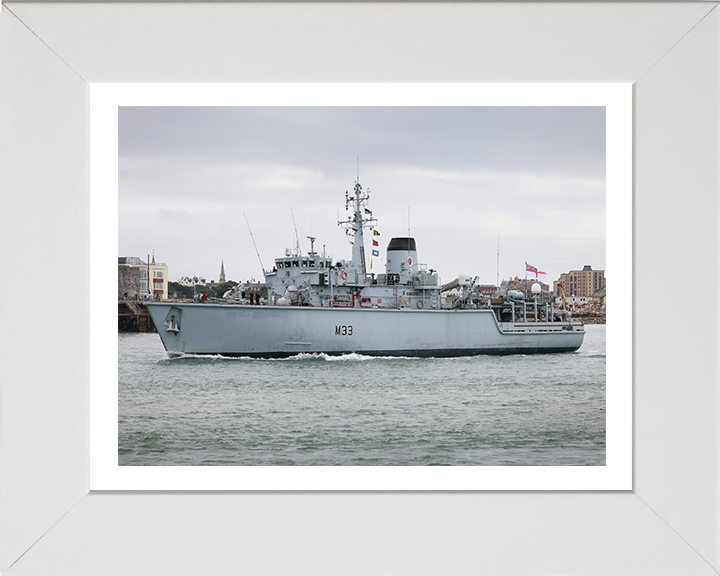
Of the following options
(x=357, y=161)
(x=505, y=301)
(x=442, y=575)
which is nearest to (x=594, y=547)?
(x=442, y=575)

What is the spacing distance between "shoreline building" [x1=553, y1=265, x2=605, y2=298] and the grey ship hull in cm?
1172

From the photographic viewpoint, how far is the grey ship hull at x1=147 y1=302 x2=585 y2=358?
12.7 meters

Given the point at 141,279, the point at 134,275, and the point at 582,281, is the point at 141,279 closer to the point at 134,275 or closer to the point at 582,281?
the point at 134,275

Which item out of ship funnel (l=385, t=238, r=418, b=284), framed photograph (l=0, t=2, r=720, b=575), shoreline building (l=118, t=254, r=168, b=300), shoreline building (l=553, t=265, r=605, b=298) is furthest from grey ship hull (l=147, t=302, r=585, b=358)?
shoreline building (l=553, t=265, r=605, b=298)

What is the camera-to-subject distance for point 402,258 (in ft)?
50.8

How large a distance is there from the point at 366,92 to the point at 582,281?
78.5ft

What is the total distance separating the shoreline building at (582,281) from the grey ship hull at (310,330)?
1172 cm

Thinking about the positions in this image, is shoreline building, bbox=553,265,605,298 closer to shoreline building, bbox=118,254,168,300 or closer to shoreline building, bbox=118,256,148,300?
shoreline building, bbox=118,254,168,300

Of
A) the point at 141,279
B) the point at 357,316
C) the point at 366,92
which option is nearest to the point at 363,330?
the point at 357,316
